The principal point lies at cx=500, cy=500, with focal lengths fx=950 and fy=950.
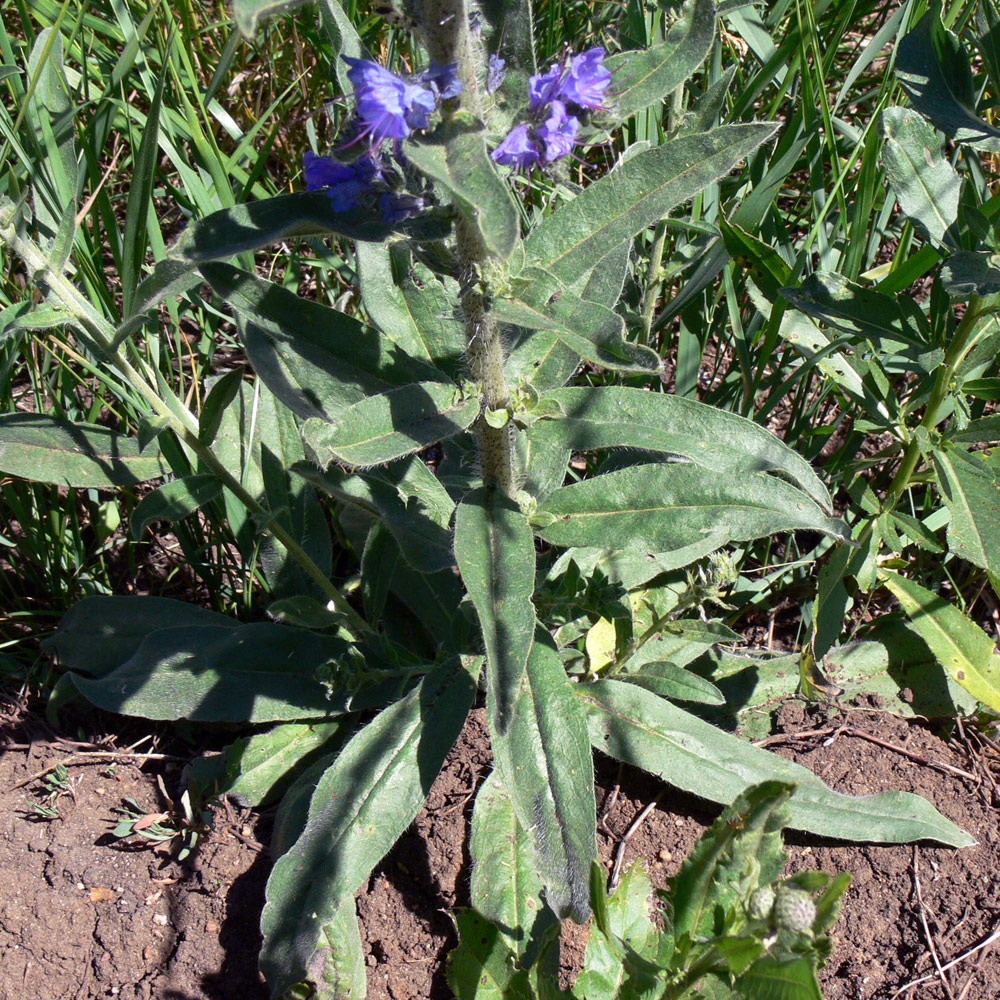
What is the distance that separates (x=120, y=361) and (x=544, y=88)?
1.13 metres

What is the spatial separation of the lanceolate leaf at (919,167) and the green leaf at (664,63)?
0.97 metres

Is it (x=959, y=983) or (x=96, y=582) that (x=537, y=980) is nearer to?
(x=959, y=983)

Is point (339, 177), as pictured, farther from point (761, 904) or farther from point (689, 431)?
point (761, 904)

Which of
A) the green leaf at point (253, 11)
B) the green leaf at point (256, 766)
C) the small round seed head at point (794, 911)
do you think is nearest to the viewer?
the green leaf at point (253, 11)

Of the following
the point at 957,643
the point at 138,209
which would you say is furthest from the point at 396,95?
the point at 957,643

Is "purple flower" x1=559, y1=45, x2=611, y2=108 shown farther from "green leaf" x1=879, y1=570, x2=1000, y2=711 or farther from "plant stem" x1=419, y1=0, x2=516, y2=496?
"green leaf" x1=879, y1=570, x2=1000, y2=711

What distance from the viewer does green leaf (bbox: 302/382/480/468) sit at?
1752mm

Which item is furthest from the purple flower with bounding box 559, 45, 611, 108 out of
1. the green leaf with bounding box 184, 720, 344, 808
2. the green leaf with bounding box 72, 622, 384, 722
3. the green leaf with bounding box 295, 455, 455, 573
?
the green leaf with bounding box 184, 720, 344, 808

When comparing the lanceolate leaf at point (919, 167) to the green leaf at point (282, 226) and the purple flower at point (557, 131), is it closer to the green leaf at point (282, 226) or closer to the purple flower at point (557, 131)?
the purple flower at point (557, 131)

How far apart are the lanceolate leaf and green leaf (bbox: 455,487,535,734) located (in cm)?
140

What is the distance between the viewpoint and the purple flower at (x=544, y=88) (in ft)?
5.39

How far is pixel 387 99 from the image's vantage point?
1451 millimetres

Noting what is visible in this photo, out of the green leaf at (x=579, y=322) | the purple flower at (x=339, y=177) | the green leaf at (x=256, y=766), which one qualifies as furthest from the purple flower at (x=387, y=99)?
the green leaf at (x=256, y=766)

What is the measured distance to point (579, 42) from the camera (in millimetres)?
3543
